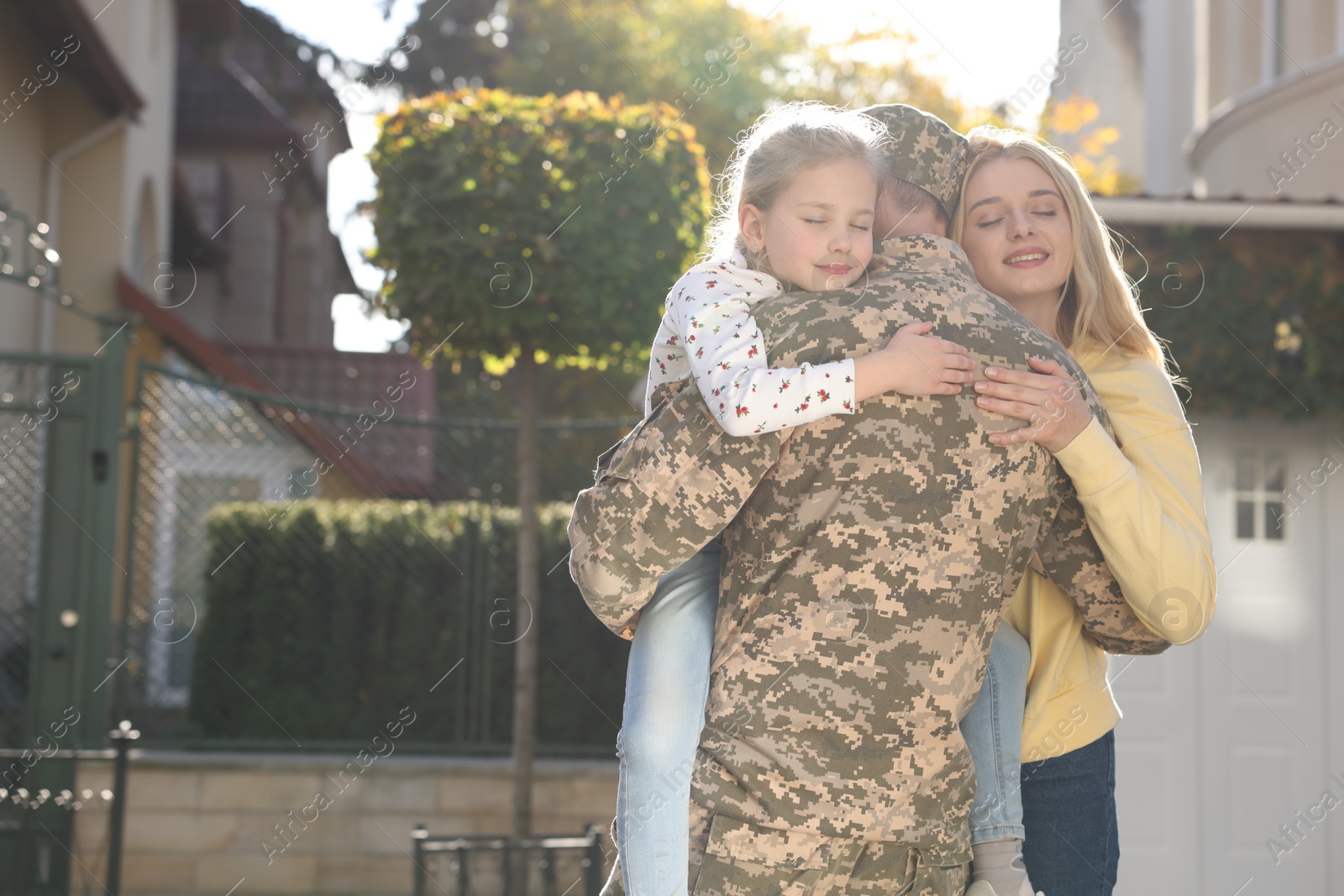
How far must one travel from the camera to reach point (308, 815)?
20.9ft

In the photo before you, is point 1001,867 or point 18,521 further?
point 18,521

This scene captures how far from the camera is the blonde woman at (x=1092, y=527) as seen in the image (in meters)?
1.90

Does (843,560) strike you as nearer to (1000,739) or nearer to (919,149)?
(1000,739)

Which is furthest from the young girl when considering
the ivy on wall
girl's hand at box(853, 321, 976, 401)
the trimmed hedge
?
the trimmed hedge

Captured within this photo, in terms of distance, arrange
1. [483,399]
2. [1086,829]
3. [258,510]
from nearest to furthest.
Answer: [1086,829] → [258,510] → [483,399]

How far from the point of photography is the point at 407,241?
212 inches

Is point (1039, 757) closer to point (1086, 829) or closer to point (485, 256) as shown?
A: point (1086, 829)

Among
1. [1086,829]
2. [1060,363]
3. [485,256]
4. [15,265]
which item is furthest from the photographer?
[15,265]

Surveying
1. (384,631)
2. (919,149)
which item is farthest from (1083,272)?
(384,631)

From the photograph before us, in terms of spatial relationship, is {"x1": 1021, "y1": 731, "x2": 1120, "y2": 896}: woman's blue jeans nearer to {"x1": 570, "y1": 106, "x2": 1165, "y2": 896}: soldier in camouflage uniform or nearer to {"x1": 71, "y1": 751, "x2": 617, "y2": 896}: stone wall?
{"x1": 570, "y1": 106, "x2": 1165, "y2": 896}: soldier in camouflage uniform

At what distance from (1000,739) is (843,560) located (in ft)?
2.00

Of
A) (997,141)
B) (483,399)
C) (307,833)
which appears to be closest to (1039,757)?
(997,141)

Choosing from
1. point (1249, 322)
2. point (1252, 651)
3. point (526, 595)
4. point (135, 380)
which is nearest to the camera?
point (526, 595)

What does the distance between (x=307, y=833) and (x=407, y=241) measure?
10.1 ft
